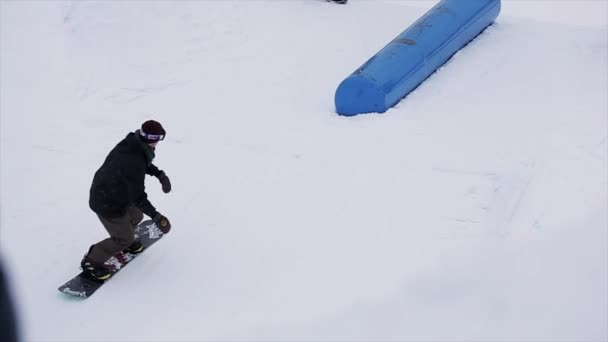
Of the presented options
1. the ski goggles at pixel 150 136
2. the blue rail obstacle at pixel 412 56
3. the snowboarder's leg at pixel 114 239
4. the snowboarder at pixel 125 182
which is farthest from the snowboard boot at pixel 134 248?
the blue rail obstacle at pixel 412 56

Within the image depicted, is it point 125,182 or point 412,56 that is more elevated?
point 125,182

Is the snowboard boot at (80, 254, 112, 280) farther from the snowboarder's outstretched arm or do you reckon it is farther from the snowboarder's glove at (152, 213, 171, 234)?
the snowboarder's outstretched arm

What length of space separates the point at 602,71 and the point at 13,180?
811 cm

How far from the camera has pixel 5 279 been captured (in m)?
2.29

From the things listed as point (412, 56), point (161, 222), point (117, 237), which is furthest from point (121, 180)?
point (412, 56)

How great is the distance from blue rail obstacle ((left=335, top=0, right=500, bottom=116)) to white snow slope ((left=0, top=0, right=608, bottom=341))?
217mm

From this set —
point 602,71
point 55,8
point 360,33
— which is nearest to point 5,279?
point 602,71

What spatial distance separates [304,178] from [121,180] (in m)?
2.53

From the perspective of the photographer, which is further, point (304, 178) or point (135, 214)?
point (304, 178)

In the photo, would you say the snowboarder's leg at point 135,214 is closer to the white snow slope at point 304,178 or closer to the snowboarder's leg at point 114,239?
the snowboarder's leg at point 114,239

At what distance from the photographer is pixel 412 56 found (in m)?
10.0

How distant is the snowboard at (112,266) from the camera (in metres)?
6.63

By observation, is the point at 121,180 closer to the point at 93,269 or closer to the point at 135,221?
the point at 135,221

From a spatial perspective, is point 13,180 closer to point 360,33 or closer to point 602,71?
point 360,33
